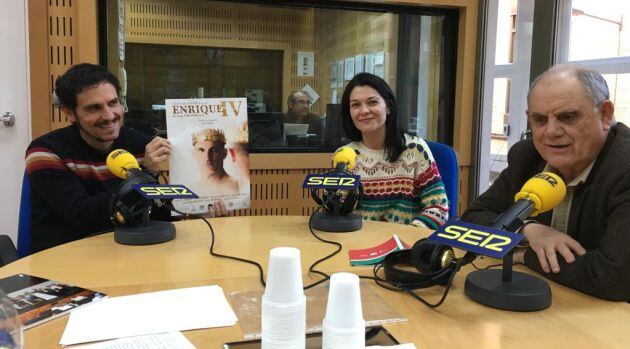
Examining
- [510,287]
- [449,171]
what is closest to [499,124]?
[449,171]

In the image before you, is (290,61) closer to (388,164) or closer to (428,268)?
(388,164)

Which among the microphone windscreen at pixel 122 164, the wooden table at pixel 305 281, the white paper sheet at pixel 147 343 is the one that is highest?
the microphone windscreen at pixel 122 164

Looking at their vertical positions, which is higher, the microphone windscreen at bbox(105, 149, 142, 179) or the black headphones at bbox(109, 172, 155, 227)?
the microphone windscreen at bbox(105, 149, 142, 179)

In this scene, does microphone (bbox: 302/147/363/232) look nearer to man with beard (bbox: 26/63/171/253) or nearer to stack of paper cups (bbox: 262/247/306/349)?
man with beard (bbox: 26/63/171/253)

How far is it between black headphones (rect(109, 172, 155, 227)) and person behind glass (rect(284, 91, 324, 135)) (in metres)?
1.96

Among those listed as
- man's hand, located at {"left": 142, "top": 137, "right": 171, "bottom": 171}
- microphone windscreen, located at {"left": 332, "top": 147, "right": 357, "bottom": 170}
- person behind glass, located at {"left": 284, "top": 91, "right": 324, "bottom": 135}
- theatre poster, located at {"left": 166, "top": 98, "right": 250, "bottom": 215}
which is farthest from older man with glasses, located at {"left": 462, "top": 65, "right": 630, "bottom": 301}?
person behind glass, located at {"left": 284, "top": 91, "right": 324, "bottom": 135}

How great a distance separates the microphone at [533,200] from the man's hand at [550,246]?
6.6 inches

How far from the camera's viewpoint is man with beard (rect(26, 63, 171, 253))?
5.88ft

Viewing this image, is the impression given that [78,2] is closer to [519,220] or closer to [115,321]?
[115,321]

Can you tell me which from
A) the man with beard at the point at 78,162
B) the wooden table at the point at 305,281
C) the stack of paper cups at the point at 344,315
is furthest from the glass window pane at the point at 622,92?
the stack of paper cups at the point at 344,315

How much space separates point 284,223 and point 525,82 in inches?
78.3

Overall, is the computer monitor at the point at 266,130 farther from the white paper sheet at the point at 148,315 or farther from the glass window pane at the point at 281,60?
the white paper sheet at the point at 148,315

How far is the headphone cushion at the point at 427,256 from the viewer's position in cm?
121

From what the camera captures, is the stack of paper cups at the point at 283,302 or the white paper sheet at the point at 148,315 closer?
the stack of paper cups at the point at 283,302
